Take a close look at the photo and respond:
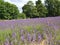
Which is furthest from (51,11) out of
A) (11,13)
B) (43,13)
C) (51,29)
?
(51,29)

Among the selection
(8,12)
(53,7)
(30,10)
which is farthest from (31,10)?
(8,12)

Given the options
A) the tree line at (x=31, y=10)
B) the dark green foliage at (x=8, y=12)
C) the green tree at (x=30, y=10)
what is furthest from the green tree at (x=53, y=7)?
the dark green foliage at (x=8, y=12)

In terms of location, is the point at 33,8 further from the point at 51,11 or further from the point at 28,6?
the point at 51,11

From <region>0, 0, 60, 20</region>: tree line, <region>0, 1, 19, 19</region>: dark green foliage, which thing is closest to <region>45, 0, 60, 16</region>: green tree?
<region>0, 0, 60, 20</region>: tree line

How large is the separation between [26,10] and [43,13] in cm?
326

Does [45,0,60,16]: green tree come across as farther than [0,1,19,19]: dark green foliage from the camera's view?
Yes

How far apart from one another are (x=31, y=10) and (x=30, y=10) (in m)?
0.62

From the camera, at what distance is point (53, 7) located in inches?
1806

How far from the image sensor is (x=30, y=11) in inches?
1574

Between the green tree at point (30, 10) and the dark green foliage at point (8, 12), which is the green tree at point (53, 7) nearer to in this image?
the green tree at point (30, 10)

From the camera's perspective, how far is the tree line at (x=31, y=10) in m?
31.6

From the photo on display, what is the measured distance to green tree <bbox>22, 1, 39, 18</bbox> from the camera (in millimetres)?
38859

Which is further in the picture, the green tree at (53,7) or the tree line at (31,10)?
the green tree at (53,7)

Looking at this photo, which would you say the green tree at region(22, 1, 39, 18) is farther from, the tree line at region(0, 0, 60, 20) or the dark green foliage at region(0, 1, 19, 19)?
the dark green foliage at region(0, 1, 19, 19)
